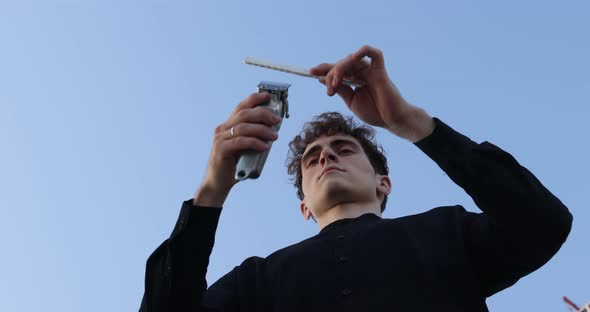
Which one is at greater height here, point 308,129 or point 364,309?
point 308,129

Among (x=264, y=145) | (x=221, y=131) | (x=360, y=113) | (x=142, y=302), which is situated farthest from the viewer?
(x=360, y=113)

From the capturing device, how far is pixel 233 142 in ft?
12.6

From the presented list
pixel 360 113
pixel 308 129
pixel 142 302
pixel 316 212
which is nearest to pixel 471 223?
pixel 360 113

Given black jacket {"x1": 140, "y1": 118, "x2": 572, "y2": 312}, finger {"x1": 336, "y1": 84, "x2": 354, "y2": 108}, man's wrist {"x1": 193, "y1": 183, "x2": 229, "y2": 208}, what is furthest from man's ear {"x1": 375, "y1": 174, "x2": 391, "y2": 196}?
man's wrist {"x1": 193, "y1": 183, "x2": 229, "y2": 208}

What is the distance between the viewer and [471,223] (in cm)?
464

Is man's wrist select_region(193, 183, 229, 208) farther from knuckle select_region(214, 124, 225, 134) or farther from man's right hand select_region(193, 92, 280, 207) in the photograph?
knuckle select_region(214, 124, 225, 134)

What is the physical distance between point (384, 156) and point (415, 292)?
2797mm

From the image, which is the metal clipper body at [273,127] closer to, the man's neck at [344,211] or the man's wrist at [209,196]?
the man's wrist at [209,196]

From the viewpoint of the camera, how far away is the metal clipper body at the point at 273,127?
12.0ft

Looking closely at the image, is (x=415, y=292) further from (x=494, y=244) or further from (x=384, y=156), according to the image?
(x=384, y=156)

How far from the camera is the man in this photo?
4148mm

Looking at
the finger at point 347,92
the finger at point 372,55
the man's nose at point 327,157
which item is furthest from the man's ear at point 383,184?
the finger at point 372,55

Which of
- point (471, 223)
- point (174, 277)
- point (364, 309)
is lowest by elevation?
point (364, 309)

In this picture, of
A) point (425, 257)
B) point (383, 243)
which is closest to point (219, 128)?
point (383, 243)
